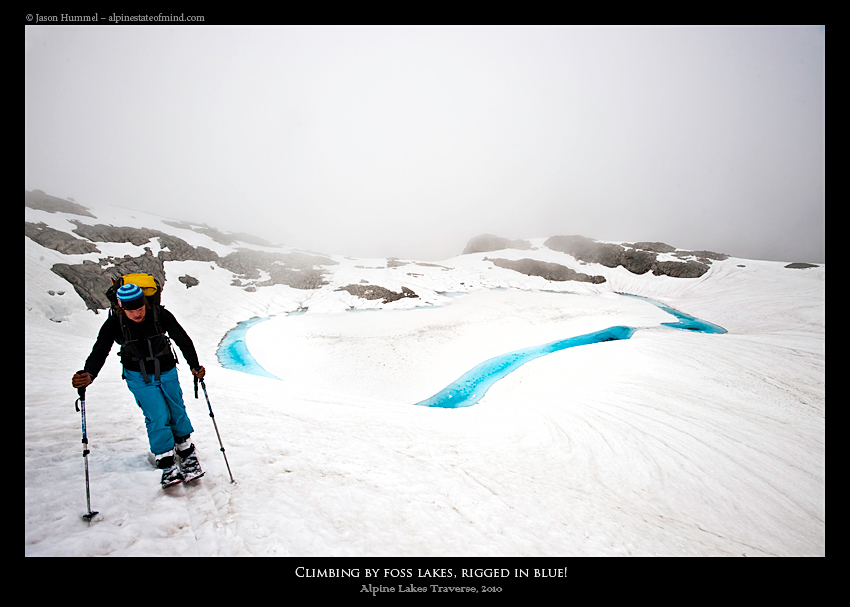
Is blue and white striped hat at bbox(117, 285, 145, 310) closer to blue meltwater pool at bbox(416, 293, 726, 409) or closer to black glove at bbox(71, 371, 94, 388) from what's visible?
black glove at bbox(71, 371, 94, 388)

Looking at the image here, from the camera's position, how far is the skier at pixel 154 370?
2922mm

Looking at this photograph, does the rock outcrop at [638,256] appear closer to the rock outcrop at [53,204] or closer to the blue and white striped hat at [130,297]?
the blue and white striped hat at [130,297]

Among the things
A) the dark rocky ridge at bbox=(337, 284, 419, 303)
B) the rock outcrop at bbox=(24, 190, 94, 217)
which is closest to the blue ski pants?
the dark rocky ridge at bbox=(337, 284, 419, 303)

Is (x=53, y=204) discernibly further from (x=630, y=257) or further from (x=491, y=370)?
(x=630, y=257)

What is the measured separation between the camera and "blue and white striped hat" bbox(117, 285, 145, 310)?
112 inches

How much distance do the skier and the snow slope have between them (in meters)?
0.25

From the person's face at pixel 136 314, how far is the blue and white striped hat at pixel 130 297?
2.1 inches

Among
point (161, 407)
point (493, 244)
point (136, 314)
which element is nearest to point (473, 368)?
point (161, 407)

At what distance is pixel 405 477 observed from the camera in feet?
14.3
